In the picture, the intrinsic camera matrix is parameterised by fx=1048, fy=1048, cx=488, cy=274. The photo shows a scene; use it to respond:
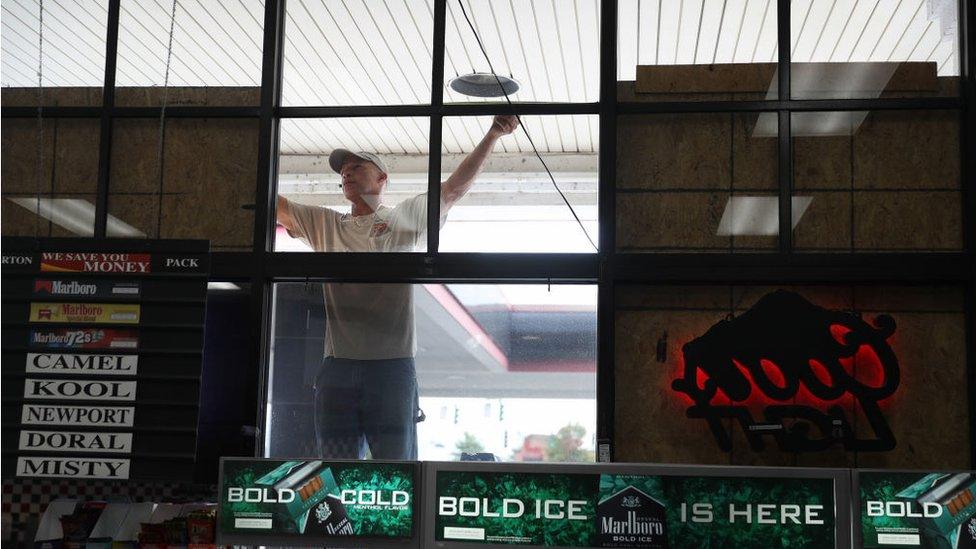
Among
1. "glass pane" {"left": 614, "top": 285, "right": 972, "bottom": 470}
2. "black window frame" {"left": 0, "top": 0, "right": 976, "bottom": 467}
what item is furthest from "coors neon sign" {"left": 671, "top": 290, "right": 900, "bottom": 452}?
"black window frame" {"left": 0, "top": 0, "right": 976, "bottom": 467}

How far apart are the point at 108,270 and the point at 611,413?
8.61ft

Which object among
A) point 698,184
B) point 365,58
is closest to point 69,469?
point 365,58

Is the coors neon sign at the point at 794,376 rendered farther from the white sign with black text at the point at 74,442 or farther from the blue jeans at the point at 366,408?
the white sign with black text at the point at 74,442

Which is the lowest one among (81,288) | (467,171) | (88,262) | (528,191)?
(81,288)

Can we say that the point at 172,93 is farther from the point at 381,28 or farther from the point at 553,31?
the point at 553,31

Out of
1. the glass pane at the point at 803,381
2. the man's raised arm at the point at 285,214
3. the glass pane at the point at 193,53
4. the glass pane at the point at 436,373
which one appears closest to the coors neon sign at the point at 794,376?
the glass pane at the point at 803,381

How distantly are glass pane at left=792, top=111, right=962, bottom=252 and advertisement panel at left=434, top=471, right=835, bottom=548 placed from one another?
1.71m

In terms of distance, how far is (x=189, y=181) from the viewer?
5.77 meters

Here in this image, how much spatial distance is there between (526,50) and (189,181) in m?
1.98

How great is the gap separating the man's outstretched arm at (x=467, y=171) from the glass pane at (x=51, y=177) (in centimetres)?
188

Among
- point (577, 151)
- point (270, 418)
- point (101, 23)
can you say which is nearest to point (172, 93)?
point (101, 23)

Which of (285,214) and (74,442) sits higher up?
(285,214)

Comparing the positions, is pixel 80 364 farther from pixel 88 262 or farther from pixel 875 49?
pixel 875 49

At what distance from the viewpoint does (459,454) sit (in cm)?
537
